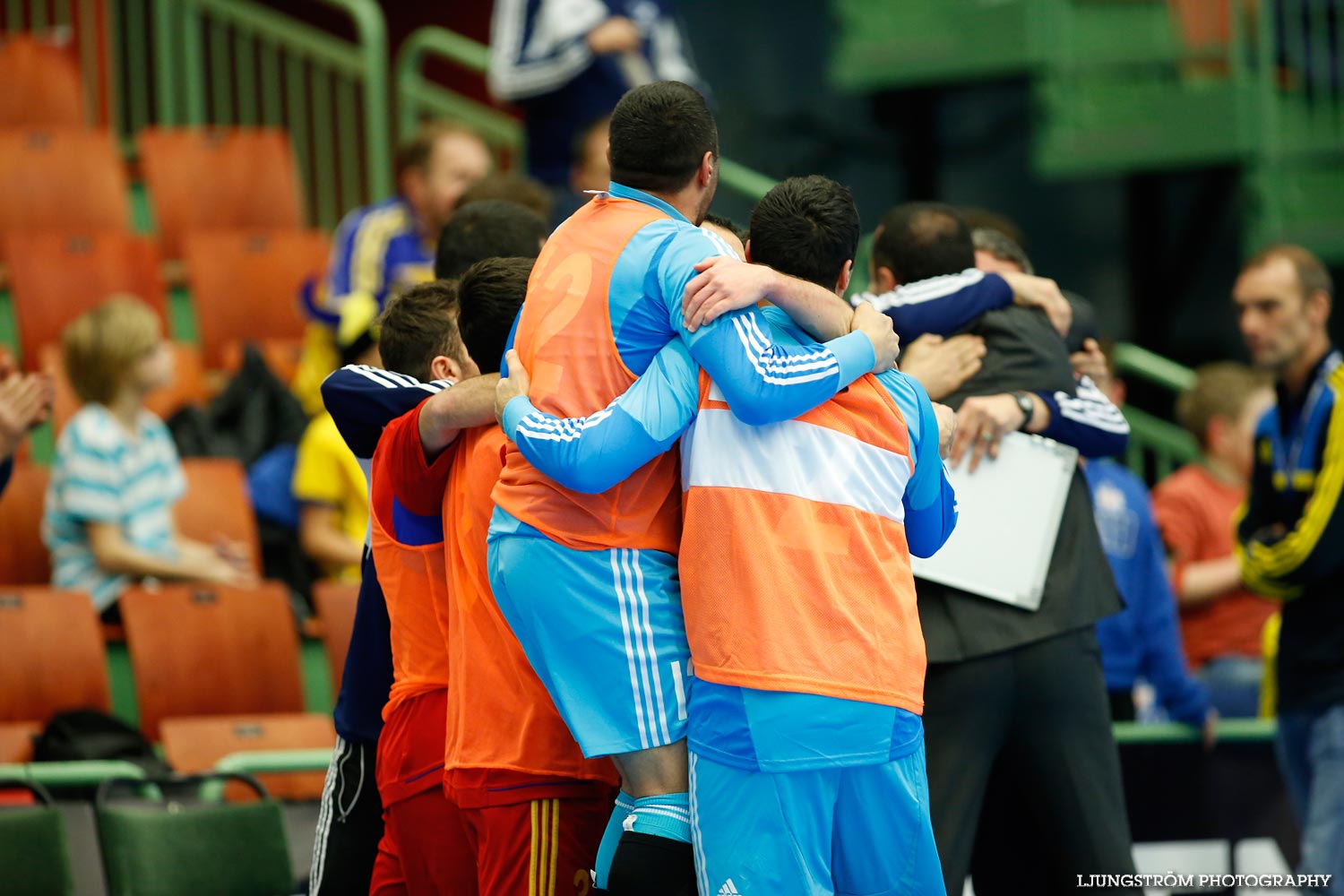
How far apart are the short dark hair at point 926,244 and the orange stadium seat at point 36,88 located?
5.84m

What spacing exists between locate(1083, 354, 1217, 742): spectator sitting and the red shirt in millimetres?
841

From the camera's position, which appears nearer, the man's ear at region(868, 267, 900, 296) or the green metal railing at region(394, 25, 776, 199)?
the man's ear at region(868, 267, 900, 296)

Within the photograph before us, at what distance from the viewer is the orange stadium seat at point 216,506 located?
20.5 ft

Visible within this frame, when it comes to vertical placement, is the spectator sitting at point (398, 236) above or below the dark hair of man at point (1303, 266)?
above

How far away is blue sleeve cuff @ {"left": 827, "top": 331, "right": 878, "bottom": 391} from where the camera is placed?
2.86m

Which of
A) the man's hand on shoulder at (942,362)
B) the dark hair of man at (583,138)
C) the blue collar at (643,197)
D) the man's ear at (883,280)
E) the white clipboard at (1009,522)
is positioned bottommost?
the white clipboard at (1009,522)

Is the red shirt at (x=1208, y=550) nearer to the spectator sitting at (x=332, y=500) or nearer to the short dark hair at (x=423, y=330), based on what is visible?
the spectator sitting at (x=332, y=500)

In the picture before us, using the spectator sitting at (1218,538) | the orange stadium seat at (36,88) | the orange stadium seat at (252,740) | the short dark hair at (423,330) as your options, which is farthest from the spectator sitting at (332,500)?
the orange stadium seat at (36,88)

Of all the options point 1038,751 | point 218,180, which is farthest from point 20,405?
point 218,180

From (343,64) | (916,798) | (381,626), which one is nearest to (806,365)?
(916,798)

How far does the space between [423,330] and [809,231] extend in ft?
2.84

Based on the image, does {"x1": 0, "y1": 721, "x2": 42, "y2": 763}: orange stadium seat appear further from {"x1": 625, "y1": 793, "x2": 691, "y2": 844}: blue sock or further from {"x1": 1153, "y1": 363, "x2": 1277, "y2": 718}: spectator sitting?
{"x1": 1153, "y1": 363, "x2": 1277, "y2": 718}: spectator sitting

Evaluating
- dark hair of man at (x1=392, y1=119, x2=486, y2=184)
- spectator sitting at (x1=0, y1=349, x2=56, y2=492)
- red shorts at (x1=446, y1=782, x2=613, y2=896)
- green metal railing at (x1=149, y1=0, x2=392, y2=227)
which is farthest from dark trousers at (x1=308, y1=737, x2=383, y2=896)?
green metal railing at (x1=149, y1=0, x2=392, y2=227)

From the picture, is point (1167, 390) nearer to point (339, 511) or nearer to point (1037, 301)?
point (339, 511)
